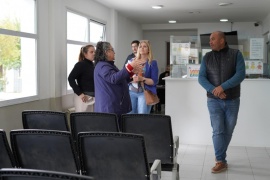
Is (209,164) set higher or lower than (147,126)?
lower

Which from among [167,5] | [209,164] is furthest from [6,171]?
[167,5]

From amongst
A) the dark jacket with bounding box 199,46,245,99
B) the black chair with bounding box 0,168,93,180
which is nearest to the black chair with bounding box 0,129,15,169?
the black chair with bounding box 0,168,93,180

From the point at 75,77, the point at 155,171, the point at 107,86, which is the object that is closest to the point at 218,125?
the point at 107,86

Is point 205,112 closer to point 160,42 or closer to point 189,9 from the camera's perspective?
point 189,9

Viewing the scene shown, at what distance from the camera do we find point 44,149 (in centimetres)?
204

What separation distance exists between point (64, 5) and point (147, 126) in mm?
3306

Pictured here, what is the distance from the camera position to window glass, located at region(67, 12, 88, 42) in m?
5.70

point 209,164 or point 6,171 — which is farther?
point 209,164

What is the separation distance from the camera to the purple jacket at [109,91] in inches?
124

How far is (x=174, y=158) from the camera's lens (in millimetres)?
2676

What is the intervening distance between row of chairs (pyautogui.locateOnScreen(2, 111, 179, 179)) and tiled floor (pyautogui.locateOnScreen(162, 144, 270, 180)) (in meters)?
1.02

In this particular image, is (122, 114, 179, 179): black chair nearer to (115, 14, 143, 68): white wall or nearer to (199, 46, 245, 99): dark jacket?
(199, 46, 245, 99): dark jacket

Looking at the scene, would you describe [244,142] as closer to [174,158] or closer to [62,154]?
[174,158]

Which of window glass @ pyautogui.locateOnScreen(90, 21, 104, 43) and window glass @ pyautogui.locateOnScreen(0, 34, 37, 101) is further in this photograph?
window glass @ pyautogui.locateOnScreen(90, 21, 104, 43)
